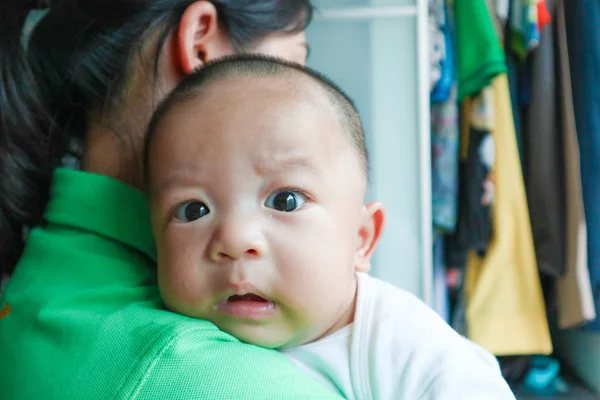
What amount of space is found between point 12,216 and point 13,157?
0.30ft

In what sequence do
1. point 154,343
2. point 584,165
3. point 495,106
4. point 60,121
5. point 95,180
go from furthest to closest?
point 495,106 → point 584,165 → point 60,121 → point 95,180 → point 154,343

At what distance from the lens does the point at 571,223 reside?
155 centimetres

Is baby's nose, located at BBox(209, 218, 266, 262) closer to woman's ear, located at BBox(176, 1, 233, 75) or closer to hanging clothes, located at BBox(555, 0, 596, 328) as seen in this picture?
woman's ear, located at BBox(176, 1, 233, 75)

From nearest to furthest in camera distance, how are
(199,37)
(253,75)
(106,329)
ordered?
1. (106,329)
2. (253,75)
3. (199,37)

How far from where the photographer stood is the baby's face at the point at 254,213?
0.54m

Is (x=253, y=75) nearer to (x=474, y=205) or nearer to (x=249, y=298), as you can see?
(x=249, y=298)

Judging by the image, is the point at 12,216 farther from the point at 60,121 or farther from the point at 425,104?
the point at 425,104

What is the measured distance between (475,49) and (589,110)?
34cm

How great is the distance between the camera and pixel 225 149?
545mm

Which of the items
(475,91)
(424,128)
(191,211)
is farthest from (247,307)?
(475,91)

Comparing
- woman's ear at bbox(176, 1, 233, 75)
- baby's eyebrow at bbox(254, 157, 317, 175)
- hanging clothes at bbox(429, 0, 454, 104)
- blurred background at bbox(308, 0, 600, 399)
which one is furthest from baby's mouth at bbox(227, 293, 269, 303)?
hanging clothes at bbox(429, 0, 454, 104)

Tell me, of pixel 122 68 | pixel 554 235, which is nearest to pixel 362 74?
pixel 554 235

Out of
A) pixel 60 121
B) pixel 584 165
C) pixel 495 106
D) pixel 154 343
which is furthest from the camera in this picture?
pixel 495 106

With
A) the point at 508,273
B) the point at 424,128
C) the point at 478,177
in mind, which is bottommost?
Answer: the point at 508,273
